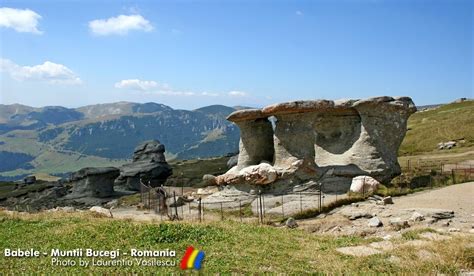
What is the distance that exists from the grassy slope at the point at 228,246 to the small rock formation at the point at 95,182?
111ft

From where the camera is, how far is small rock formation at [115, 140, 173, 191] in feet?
190

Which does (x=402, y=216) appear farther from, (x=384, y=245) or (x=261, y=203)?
(x=261, y=203)

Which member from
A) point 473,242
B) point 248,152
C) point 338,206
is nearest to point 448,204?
point 338,206

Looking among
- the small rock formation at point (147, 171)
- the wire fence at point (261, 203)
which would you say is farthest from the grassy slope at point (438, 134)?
the small rock formation at point (147, 171)

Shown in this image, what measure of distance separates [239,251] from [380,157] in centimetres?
2361

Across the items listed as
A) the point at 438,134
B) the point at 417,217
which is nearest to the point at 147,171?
the point at 417,217

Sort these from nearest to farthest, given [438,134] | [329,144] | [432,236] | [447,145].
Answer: [432,236]
[329,144]
[447,145]
[438,134]

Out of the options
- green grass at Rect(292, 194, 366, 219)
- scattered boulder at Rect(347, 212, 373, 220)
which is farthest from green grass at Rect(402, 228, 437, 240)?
green grass at Rect(292, 194, 366, 219)

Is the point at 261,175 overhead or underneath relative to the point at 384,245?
overhead

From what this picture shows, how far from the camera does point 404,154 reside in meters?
64.8

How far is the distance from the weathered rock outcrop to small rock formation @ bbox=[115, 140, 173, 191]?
24550 millimetres

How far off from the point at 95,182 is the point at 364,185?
35786 mm

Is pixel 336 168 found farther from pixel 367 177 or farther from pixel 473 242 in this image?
pixel 473 242

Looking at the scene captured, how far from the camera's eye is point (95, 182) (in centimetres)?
5350
